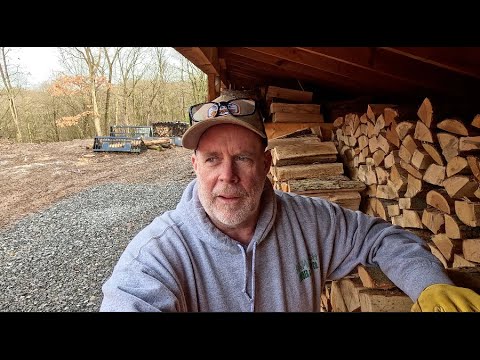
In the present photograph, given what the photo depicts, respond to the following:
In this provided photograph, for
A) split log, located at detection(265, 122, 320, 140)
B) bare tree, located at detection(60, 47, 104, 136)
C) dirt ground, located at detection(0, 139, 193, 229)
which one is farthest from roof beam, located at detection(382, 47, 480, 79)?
dirt ground, located at detection(0, 139, 193, 229)

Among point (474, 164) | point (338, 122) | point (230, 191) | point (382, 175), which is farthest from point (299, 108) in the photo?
point (230, 191)

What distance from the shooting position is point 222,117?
3.47 feet

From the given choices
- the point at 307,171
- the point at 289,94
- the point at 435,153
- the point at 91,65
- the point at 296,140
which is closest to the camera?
the point at 435,153

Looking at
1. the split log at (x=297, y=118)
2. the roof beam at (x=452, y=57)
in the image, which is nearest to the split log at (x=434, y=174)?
the roof beam at (x=452, y=57)

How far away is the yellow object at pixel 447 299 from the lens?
2.46 ft

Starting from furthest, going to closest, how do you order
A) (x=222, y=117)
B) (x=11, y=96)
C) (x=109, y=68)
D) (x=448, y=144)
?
1. (x=109, y=68)
2. (x=11, y=96)
3. (x=448, y=144)
4. (x=222, y=117)

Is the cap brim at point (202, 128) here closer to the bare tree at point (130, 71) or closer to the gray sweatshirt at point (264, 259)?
the gray sweatshirt at point (264, 259)

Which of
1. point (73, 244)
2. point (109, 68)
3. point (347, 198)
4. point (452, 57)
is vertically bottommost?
point (73, 244)

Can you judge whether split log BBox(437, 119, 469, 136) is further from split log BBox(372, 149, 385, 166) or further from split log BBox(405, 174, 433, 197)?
split log BBox(372, 149, 385, 166)

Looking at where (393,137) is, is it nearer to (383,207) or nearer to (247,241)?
(383,207)

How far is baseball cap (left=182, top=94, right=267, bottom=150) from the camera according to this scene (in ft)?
3.46

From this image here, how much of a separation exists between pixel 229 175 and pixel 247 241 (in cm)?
21
